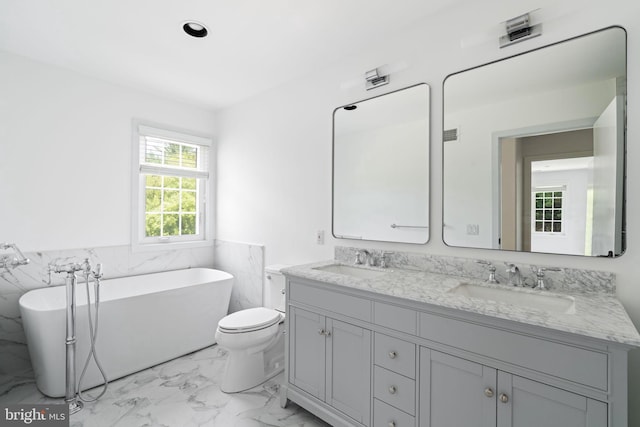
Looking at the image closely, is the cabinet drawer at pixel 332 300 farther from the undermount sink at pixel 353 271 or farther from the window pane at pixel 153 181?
Result: the window pane at pixel 153 181

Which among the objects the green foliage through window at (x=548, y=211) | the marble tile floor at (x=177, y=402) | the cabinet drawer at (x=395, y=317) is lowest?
the marble tile floor at (x=177, y=402)

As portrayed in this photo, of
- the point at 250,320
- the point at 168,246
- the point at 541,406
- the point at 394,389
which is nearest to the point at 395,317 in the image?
the point at 394,389

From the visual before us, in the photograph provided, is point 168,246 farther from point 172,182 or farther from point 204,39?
point 204,39

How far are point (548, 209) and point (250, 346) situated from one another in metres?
2.04

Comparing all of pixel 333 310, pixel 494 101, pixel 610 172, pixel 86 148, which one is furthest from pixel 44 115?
pixel 610 172

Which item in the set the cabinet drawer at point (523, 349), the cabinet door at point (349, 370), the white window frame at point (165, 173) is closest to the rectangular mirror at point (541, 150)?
the cabinet drawer at point (523, 349)

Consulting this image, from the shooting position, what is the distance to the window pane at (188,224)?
3.65 metres

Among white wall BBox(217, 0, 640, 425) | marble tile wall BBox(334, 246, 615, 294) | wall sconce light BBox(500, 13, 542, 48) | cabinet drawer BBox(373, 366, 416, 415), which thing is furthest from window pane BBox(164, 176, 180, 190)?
wall sconce light BBox(500, 13, 542, 48)

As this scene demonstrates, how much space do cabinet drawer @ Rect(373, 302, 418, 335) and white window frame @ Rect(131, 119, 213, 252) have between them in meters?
2.72

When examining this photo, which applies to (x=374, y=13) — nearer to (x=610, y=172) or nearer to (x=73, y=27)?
(x=610, y=172)

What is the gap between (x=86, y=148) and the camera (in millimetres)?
2855

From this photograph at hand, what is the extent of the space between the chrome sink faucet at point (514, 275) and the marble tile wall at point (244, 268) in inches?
86.6

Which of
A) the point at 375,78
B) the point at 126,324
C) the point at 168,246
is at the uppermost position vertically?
the point at 375,78

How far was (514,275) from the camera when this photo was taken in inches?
63.4
